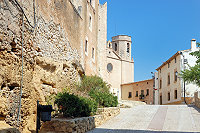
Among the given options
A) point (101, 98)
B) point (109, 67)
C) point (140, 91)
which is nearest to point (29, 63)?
point (101, 98)

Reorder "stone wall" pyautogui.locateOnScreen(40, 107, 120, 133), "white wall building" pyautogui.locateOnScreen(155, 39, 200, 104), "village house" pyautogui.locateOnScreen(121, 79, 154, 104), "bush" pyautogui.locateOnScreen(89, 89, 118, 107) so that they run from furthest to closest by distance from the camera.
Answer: "village house" pyautogui.locateOnScreen(121, 79, 154, 104), "white wall building" pyautogui.locateOnScreen(155, 39, 200, 104), "bush" pyautogui.locateOnScreen(89, 89, 118, 107), "stone wall" pyautogui.locateOnScreen(40, 107, 120, 133)

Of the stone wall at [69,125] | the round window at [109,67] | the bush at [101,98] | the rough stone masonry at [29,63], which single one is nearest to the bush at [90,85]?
the bush at [101,98]

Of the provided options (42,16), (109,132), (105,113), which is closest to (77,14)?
(42,16)

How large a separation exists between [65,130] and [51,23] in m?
5.42

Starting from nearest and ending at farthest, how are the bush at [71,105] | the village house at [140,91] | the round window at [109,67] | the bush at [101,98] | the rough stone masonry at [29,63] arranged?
the rough stone masonry at [29,63]
the bush at [71,105]
the bush at [101,98]
the village house at [140,91]
the round window at [109,67]

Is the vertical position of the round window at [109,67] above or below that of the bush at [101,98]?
above

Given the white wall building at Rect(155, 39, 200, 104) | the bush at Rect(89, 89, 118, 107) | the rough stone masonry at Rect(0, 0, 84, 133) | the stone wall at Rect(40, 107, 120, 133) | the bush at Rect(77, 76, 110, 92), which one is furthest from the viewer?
the white wall building at Rect(155, 39, 200, 104)

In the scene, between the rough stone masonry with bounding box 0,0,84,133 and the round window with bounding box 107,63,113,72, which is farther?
the round window with bounding box 107,63,113,72

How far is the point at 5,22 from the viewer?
7324 millimetres

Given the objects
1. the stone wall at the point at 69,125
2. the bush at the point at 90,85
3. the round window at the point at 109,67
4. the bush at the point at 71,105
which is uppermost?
the round window at the point at 109,67

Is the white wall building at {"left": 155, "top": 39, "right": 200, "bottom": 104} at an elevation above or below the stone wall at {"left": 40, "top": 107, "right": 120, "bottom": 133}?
above

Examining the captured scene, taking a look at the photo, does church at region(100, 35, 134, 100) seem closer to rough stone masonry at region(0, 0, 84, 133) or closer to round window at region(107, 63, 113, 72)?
round window at region(107, 63, 113, 72)

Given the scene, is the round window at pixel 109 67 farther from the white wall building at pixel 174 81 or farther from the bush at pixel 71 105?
the bush at pixel 71 105

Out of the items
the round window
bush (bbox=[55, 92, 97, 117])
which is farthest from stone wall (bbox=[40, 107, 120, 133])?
the round window
